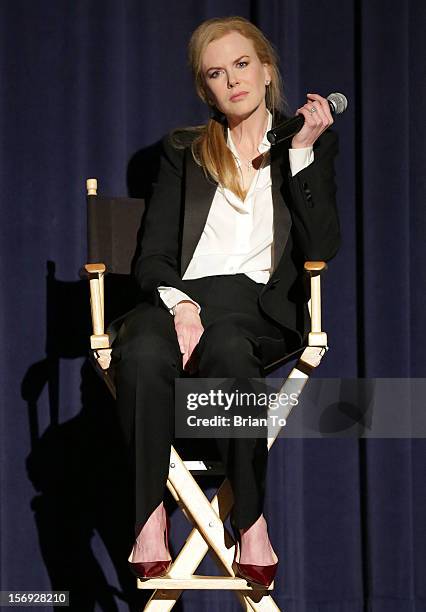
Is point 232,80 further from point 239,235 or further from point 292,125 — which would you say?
point 239,235

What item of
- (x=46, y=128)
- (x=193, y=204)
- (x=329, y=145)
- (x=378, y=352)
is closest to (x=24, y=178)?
(x=46, y=128)

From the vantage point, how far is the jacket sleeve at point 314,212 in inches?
72.1

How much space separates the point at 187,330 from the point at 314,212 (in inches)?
14.3

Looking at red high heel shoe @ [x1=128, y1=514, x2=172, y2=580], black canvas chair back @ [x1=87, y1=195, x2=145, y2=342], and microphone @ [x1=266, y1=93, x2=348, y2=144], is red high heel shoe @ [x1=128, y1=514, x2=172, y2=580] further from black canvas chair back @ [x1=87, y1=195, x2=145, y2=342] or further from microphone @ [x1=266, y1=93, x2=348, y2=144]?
microphone @ [x1=266, y1=93, x2=348, y2=144]

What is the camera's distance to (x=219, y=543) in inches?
67.4

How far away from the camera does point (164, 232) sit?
2.01 metres

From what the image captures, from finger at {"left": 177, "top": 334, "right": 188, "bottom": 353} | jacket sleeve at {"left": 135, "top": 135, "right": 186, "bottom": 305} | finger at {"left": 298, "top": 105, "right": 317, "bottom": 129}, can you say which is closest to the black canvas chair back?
jacket sleeve at {"left": 135, "top": 135, "right": 186, "bottom": 305}

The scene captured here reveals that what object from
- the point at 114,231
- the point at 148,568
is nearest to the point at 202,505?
the point at 148,568

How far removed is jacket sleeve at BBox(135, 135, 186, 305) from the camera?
1894mm

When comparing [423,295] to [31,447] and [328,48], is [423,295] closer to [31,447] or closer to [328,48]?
[328,48]

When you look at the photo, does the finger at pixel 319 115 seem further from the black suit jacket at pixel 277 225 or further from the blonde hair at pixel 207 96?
the blonde hair at pixel 207 96

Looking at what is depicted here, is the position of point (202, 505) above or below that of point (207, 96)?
below

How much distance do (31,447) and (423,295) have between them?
112 cm

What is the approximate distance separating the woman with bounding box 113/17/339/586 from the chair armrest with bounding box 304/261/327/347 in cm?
6
